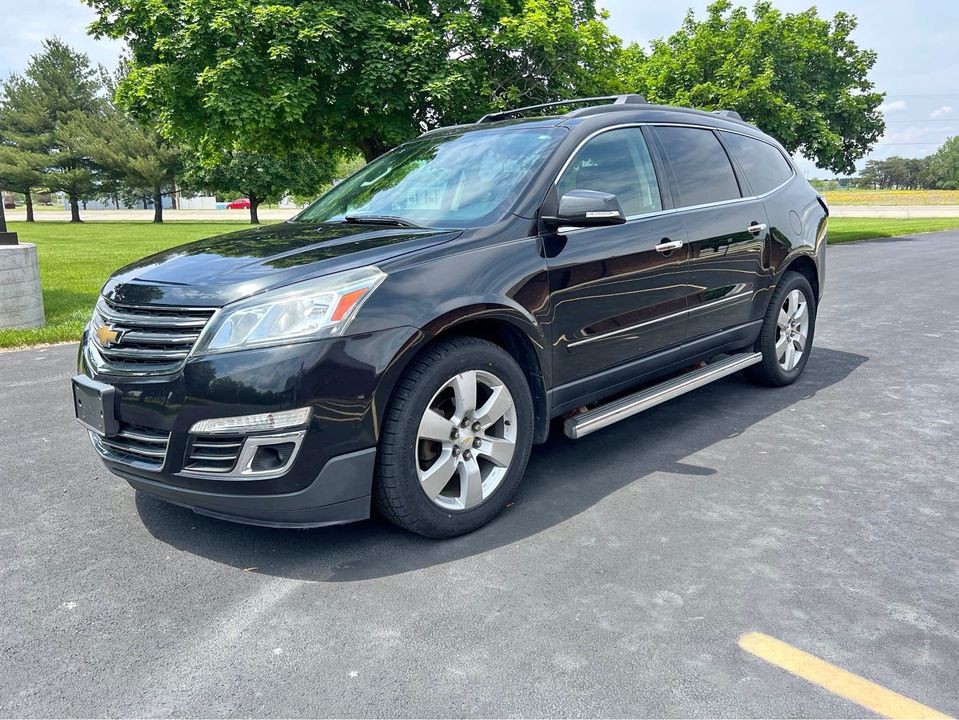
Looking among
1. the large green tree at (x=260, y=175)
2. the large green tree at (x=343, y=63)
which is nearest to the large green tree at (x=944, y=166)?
Result: the large green tree at (x=260, y=175)

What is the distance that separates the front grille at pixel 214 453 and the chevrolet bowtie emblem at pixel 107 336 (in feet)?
1.95

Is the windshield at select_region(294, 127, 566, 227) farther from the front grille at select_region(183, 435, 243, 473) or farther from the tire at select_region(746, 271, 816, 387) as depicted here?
the tire at select_region(746, 271, 816, 387)

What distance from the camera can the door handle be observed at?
4.12 meters

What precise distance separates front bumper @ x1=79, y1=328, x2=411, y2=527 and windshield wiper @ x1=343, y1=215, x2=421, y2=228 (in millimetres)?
909

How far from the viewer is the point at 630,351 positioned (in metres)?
4.06

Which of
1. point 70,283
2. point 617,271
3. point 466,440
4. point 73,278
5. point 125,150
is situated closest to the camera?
point 466,440

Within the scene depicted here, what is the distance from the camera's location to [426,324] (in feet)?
9.70

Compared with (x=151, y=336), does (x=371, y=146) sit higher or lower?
Result: higher

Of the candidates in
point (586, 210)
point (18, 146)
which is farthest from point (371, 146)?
point (18, 146)

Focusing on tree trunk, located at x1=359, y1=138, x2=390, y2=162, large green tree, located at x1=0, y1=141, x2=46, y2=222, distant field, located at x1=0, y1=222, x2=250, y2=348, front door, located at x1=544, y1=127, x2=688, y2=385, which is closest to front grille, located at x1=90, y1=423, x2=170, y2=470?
front door, located at x1=544, y1=127, x2=688, y2=385

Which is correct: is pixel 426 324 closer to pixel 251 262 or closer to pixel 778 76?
pixel 251 262

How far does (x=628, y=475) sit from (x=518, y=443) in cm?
83

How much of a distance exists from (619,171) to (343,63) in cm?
1070

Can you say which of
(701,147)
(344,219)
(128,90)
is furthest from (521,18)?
(344,219)
